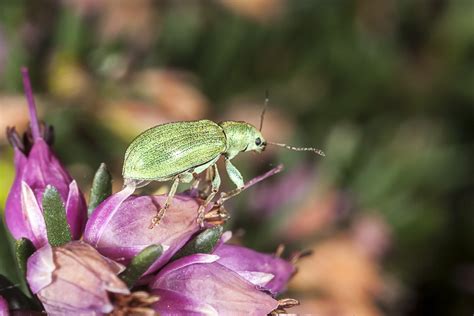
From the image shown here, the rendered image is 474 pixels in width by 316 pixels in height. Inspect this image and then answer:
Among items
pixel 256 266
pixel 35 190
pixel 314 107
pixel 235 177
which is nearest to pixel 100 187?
pixel 35 190

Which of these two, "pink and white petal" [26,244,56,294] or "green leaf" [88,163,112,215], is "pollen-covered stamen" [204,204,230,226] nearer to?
"green leaf" [88,163,112,215]

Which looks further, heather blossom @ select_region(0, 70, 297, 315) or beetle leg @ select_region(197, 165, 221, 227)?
beetle leg @ select_region(197, 165, 221, 227)

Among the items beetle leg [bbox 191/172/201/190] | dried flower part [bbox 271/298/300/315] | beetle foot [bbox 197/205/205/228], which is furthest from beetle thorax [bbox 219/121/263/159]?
dried flower part [bbox 271/298/300/315]

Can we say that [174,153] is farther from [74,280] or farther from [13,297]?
[13,297]

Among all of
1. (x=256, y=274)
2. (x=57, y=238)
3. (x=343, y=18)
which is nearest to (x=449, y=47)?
(x=343, y=18)

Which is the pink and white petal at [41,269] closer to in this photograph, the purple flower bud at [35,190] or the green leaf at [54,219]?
the green leaf at [54,219]

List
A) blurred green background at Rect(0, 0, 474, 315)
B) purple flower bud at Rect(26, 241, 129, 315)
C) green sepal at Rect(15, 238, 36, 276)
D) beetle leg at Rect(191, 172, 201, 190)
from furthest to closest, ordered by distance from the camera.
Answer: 1. blurred green background at Rect(0, 0, 474, 315)
2. beetle leg at Rect(191, 172, 201, 190)
3. green sepal at Rect(15, 238, 36, 276)
4. purple flower bud at Rect(26, 241, 129, 315)

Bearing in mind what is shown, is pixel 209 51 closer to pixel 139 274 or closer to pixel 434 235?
pixel 434 235
